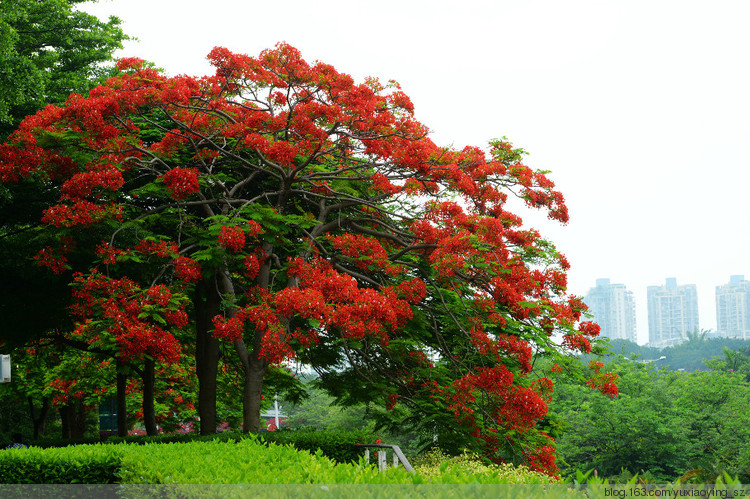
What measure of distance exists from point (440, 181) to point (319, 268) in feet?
9.47

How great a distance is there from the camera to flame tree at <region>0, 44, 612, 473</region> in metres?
10.9

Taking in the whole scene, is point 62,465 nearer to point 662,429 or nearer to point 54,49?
point 54,49

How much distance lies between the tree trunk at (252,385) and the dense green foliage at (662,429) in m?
25.9

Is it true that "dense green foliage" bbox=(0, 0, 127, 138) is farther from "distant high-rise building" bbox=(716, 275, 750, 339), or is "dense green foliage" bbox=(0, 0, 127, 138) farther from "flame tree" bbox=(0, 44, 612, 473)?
"distant high-rise building" bbox=(716, 275, 750, 339)

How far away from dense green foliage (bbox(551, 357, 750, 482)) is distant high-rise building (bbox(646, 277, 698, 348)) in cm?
14662

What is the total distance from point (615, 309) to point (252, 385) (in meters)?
178

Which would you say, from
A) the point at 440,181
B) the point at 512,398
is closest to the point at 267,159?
the point at 440,181

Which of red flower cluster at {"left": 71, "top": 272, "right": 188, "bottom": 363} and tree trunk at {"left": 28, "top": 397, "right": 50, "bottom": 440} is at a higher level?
red flower cluster at {"left": 71, "top": 272, "right": 188, "bottom": 363}

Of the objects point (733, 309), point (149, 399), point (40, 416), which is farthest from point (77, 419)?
point (733, 309)

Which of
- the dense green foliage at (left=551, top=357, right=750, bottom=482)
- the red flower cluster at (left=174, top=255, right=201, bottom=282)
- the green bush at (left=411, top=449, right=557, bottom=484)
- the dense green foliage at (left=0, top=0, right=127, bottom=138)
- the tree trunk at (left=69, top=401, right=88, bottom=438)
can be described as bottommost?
the dense green foliage at (left=551, top=357, right=750, bottom=482)

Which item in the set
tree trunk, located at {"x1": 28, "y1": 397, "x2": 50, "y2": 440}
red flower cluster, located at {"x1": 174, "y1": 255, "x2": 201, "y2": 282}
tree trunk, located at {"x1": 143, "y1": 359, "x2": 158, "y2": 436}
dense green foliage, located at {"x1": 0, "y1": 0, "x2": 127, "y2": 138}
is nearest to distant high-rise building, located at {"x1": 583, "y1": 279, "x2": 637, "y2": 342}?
tree trunk, located at {"x1": 28, "y1": 397, "x2": 50, "y2": 440}

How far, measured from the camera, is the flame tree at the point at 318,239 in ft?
35.8

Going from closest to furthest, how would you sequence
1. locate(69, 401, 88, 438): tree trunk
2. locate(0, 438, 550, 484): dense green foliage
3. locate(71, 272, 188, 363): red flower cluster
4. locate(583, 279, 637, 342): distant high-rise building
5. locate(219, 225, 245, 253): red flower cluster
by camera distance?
1. locate(0, 438, 550, 484): dense green foliage
2. locate(71, 272, 188, 363): red flower cluster
3. locate(219, 225, 245, 253): red flower cluster
4. locate(69, 401, 88, 438): tree trunk
5. locate(583, 279, 637, 342): distant high-rise building

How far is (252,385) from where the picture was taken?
12.5 m
